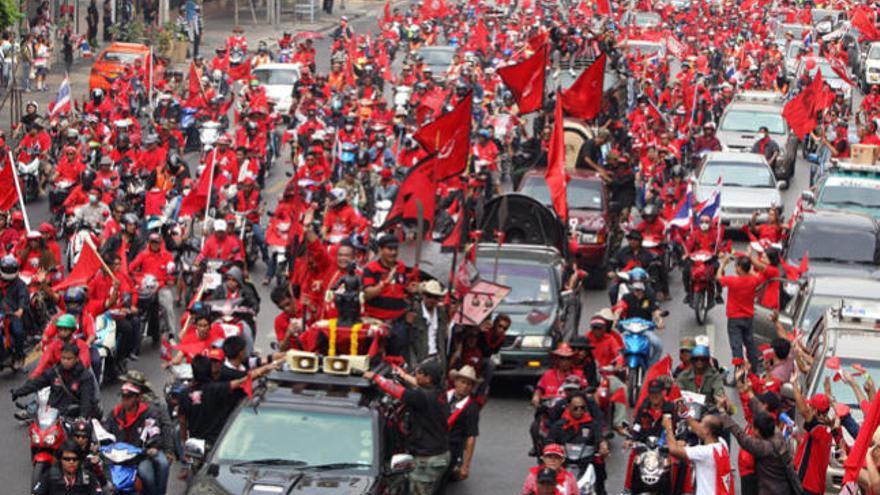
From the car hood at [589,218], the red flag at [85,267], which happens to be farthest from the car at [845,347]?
the car hood at [589,218]

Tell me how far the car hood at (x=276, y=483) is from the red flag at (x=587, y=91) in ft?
59.5

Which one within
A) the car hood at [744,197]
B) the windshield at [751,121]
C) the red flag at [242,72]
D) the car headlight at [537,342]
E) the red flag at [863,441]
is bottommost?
the red flag at [242,72]

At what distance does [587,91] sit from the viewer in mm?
31453

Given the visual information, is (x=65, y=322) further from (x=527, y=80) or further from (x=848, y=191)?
(x=848, y=191)

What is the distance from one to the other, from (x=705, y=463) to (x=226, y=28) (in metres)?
59.6

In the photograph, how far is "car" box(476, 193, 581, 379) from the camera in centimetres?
2045

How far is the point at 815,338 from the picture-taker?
1803cm

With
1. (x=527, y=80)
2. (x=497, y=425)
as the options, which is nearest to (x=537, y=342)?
(x=497, y=425)

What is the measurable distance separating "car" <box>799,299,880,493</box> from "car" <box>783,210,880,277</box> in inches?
242

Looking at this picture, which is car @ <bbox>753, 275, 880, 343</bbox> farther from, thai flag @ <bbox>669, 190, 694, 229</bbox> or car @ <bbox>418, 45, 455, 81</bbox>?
car @ <bbox>418, 45, 455, 81</bbox>

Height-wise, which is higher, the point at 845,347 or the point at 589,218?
the point at 845,347

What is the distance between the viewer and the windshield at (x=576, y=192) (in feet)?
92.0

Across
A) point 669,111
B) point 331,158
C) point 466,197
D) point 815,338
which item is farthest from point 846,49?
point 815,338

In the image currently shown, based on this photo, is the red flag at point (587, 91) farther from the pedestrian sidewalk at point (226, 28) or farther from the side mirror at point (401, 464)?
the side mirror at point (401, 464)
